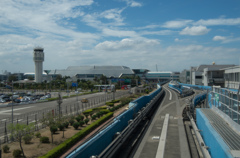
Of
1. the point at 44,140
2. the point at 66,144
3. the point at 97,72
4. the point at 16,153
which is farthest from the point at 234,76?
the point at 97,72

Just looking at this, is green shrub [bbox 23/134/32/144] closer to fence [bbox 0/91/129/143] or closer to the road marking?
fence [bbox 0/91/129/143]

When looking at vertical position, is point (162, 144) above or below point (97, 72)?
below

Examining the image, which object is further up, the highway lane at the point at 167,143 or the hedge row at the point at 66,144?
the highway lane at the point at 167,143

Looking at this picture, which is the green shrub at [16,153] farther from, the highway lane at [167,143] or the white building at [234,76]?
the white building at [234,76]

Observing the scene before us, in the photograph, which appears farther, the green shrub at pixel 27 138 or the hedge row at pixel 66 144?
the green shrub at pixel 27 138

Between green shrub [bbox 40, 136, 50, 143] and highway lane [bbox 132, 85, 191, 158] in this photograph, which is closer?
highway lane [bbox 132, 85, 191, 158]

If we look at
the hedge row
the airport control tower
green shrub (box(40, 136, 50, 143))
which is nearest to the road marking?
the hedge row

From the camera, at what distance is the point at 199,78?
73.4 m

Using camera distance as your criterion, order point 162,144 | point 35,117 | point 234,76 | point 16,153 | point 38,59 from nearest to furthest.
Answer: point 162,144
point 16,153
point 35,117
point 234,76
point 38,59

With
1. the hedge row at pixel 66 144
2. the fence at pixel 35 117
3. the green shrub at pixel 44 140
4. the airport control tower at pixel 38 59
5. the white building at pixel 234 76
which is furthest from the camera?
the airport control tower at pixel 38 59

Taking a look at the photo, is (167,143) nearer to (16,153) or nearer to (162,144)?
(162,144)

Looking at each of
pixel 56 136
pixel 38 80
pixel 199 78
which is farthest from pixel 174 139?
pixel 38 80

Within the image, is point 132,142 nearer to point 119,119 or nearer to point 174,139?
point 119,119

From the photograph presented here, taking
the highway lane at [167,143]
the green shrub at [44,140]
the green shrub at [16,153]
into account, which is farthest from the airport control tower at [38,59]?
the highway lane at [167,143]
